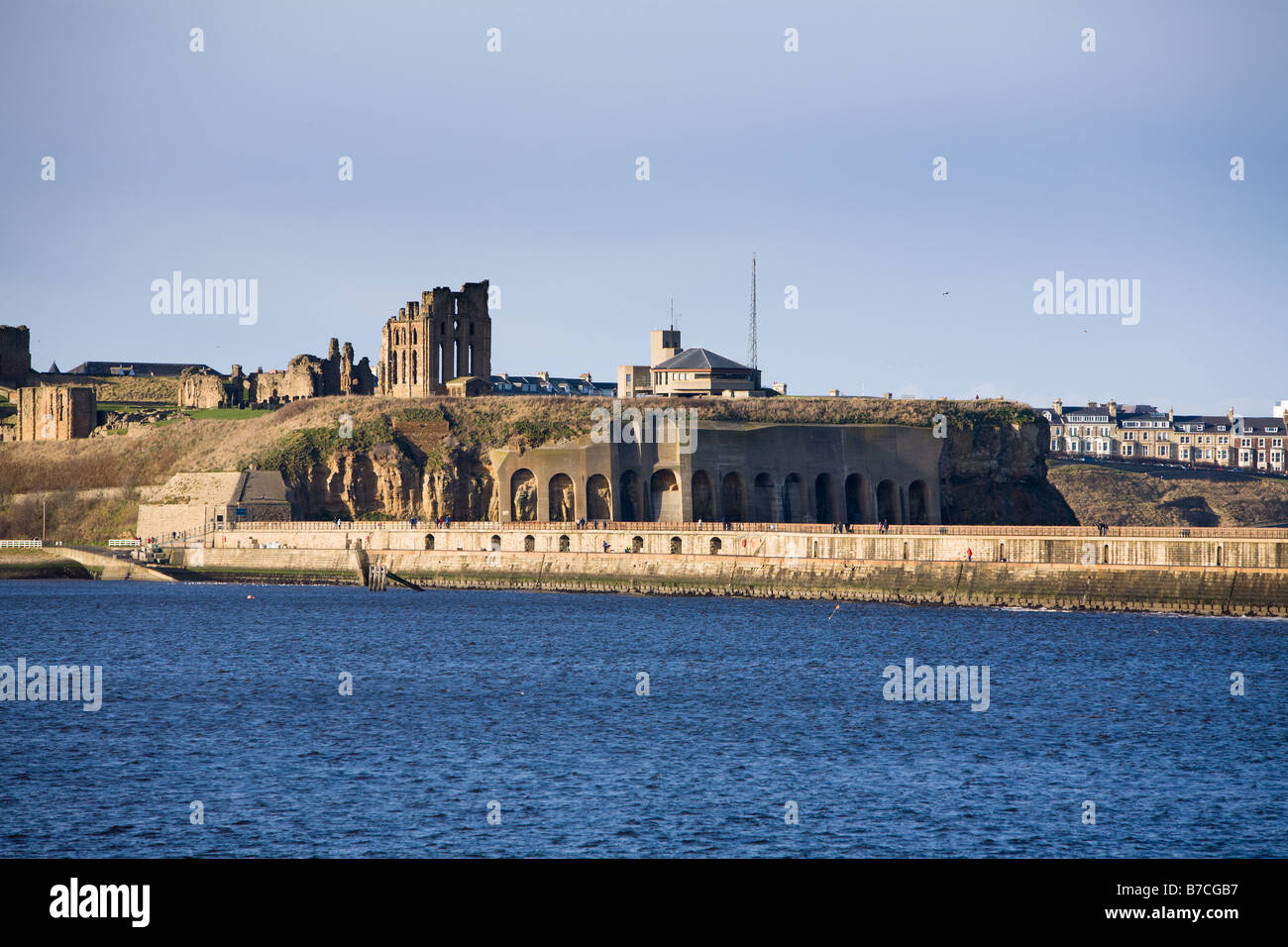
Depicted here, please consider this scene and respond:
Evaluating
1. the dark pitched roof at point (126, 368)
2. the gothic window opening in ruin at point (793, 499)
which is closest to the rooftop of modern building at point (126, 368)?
the dark pitched roof at point (126, 368)

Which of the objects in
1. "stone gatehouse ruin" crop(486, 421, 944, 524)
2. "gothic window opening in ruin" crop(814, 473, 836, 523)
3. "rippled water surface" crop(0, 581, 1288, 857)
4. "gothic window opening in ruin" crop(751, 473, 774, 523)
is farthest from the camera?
"gothic window opening in ruin" crop(814, 473, 836, 523)

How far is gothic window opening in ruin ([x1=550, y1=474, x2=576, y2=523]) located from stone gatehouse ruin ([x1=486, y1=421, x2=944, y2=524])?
0.23 feet

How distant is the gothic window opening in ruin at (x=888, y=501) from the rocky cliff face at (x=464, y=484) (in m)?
7.36

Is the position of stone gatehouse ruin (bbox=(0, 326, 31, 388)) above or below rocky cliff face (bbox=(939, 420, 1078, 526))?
above

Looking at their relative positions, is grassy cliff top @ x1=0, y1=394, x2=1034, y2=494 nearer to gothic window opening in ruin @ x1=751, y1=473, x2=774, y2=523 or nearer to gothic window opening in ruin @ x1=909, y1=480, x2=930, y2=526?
gothic window opening in ruin @ x1=751, y1=473, x2=774, y2=523

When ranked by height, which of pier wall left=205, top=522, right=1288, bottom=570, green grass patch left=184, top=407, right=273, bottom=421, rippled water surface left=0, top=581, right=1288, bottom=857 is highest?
green grass patch left=184, top=407, right=273, bottom=421

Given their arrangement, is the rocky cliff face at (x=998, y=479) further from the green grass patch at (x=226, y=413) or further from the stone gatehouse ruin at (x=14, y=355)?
the stone gatehouse ruin at (x=14, y=355)

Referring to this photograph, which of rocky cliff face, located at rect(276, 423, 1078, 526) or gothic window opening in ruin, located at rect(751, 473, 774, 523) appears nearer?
gothic window opening in ruin, located at rect(751, 473, 774, 523)

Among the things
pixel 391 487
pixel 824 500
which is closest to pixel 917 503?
pixel 824 500

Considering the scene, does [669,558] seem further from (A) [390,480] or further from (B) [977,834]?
(B) [977,834]

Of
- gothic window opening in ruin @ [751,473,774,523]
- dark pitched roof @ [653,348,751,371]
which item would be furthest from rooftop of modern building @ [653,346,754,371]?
gothic window opening in ruin @ [751,473,774,523]

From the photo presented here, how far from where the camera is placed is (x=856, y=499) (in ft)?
349

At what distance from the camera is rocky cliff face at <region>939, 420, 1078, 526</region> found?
113438mm

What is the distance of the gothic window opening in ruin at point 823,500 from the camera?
343 ft
